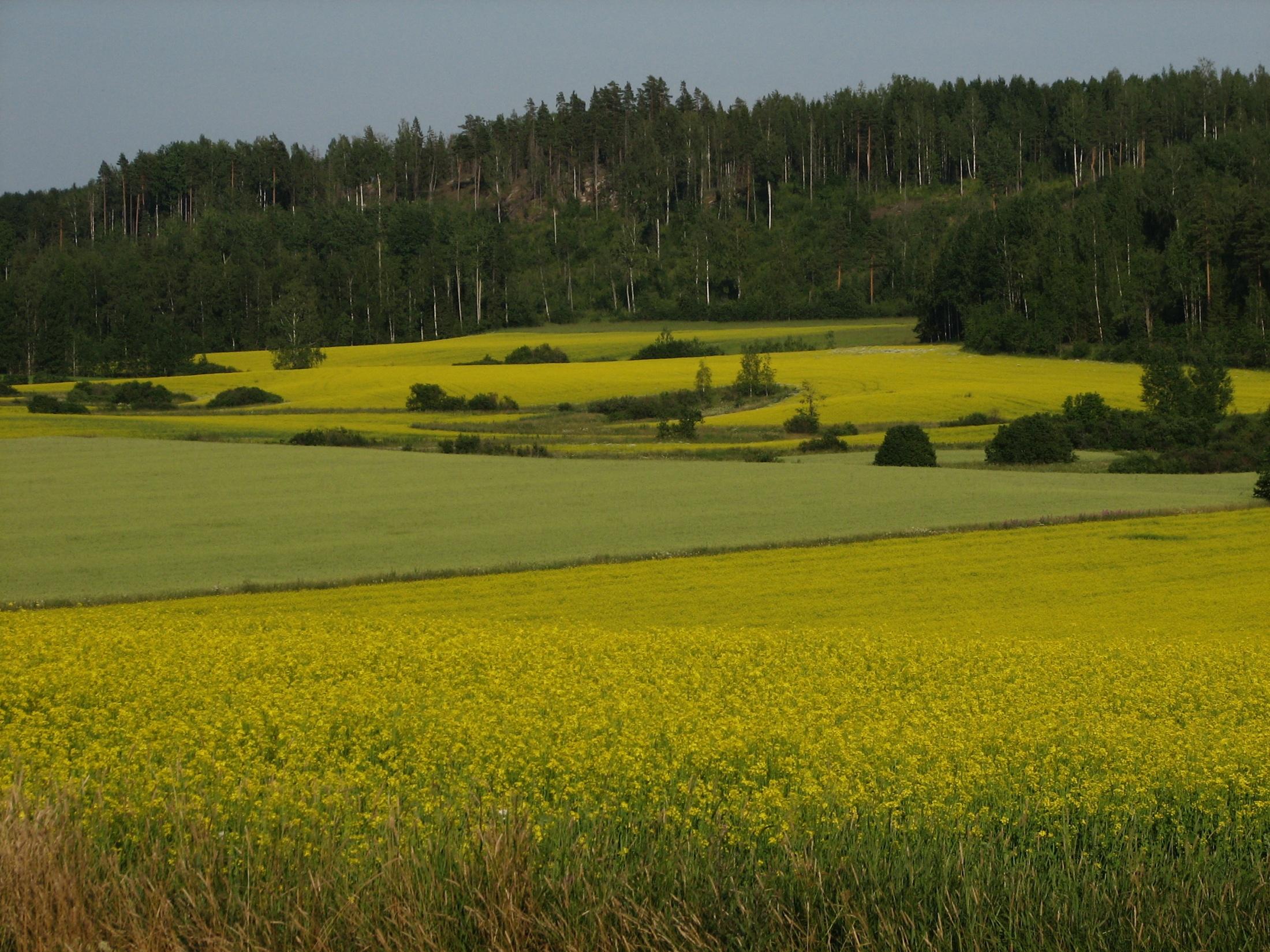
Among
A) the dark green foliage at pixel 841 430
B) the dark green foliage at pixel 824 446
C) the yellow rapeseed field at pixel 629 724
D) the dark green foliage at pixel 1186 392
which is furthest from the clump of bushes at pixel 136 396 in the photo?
the yellow rapeseed field at pixel 629 724

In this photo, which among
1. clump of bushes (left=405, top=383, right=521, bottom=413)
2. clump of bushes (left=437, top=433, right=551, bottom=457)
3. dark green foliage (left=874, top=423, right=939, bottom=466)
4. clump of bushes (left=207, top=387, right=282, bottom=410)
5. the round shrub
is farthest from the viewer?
clump of bushes (left=207, top=387, right=282, bottom=410)

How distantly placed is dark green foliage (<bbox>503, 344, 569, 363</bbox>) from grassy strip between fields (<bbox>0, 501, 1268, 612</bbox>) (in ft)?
249

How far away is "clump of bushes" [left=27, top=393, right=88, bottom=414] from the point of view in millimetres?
72875

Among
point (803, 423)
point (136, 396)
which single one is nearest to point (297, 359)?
point (136, 396)

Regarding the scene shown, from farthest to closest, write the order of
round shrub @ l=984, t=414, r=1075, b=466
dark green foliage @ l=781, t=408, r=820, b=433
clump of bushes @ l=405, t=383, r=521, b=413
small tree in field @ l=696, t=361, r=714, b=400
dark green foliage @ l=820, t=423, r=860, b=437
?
small tree in field @ l=696, t=361, r=714, b=400 < clump of bushes @ l=405, t=383, r=521, b=413 < dark green foliage @ l=781, t=408, r=820, b=433 < dark green foliage @ l=820, t=423, r=860, b=437 < round shrub @ l=984, t=414, r=1075, b=466

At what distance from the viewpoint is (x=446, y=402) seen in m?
77.1

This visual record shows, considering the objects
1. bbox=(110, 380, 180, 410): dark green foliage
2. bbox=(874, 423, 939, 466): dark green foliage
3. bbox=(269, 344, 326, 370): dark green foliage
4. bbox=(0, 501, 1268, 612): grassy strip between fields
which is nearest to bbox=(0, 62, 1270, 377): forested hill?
bbox=(269, 344, 326, 370): dark green foliage

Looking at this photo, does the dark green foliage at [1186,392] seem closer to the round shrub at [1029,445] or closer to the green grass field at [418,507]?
the round shrub at [1029,445]

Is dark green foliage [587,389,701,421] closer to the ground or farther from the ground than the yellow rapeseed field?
farther from the ground

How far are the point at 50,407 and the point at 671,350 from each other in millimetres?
51098

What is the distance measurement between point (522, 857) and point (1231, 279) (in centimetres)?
11555

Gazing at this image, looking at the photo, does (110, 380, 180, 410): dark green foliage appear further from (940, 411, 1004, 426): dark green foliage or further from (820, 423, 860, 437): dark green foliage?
(940, 411, 1004, 426): dark green foliage

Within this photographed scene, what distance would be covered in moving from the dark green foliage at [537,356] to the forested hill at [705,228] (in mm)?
29673

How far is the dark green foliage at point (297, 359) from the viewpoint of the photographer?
107 meters
